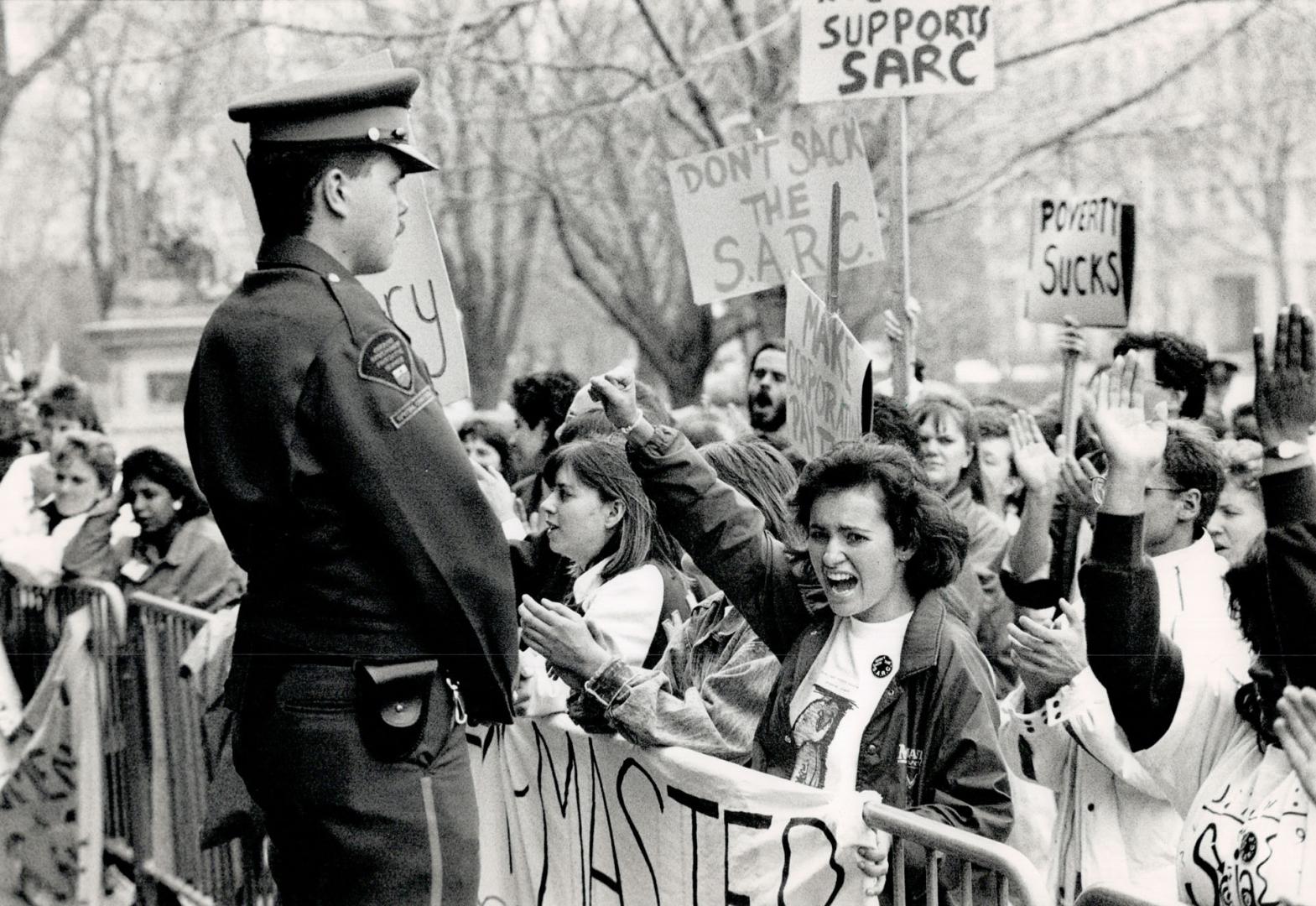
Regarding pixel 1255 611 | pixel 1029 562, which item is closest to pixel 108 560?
pixel 1029 562

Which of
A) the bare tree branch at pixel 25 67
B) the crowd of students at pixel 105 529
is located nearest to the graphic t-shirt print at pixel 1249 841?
the crowd of students at pixel 105 529

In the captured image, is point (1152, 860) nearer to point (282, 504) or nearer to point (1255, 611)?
point (1255, 611)

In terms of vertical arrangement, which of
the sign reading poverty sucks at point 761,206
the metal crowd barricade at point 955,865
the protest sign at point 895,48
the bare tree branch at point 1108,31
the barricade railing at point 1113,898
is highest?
the bare tree branch at point 1108,31

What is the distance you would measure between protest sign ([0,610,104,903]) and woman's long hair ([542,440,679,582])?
3028 millimetres

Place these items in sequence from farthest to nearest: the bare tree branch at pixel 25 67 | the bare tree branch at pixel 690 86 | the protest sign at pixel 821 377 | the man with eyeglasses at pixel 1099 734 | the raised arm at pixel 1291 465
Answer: the bare tree branch at pixel 25 67, the bare tree branch at pixel 690 86, the protest sign at pixel 821 377, the man with eyeglasses at pixel 1099 734, the raised arm at pixel 1291 465

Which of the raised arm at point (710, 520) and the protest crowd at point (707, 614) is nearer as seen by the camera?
the protest crowd at point (707, 614)

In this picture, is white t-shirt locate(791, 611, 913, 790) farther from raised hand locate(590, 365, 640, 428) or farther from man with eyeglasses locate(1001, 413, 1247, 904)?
raised hand locate(590, 365, 640, 428)

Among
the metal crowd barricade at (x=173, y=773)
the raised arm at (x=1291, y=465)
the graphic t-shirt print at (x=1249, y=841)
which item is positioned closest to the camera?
the raised arm at (x=1291, y=465)

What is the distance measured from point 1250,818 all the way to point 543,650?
5.48ft

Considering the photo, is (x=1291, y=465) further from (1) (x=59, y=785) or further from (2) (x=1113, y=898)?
(1) (x=59, y=785)

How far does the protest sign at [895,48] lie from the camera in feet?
23.6

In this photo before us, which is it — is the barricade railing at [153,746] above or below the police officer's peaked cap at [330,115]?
below

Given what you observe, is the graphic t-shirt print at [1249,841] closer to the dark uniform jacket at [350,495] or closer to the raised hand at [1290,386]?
the raised hand at [1290,386]

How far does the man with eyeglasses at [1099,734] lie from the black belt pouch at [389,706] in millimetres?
1435
